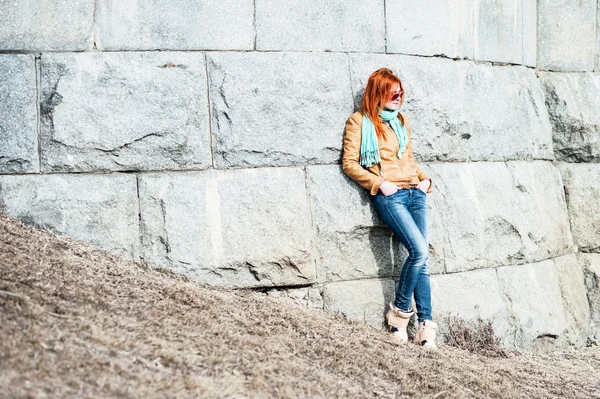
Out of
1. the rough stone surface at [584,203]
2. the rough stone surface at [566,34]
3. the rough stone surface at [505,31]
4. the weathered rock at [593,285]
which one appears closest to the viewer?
the rough stone surface at [505,31]

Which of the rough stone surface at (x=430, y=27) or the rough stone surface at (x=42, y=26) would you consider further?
the rough stone surface at (x=430, y=27)

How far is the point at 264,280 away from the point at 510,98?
3.17 metres

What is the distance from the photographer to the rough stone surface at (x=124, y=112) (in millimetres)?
6316

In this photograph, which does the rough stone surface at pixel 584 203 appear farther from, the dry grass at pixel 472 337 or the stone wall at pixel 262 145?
the dry grass at pixel 472 337

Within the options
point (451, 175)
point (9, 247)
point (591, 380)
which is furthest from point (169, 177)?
point (591, 380)

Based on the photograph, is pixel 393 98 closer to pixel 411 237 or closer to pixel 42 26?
pixel 411 237

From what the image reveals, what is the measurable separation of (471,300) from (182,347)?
3207 mm

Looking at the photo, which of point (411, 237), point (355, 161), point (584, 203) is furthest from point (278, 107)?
point (584, 203)

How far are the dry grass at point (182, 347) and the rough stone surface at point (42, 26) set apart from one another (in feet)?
4.70

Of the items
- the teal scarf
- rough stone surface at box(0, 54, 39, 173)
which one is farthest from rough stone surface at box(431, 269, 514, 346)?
rough stone surface at box(0, 54, 39, 173)

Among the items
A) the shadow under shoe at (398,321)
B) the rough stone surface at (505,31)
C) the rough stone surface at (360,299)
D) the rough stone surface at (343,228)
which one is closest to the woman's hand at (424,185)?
the rough stone surface at (343,228)

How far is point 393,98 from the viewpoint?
671 centimetres

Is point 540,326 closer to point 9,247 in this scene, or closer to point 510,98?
point 510,98

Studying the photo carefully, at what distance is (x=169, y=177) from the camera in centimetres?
643
